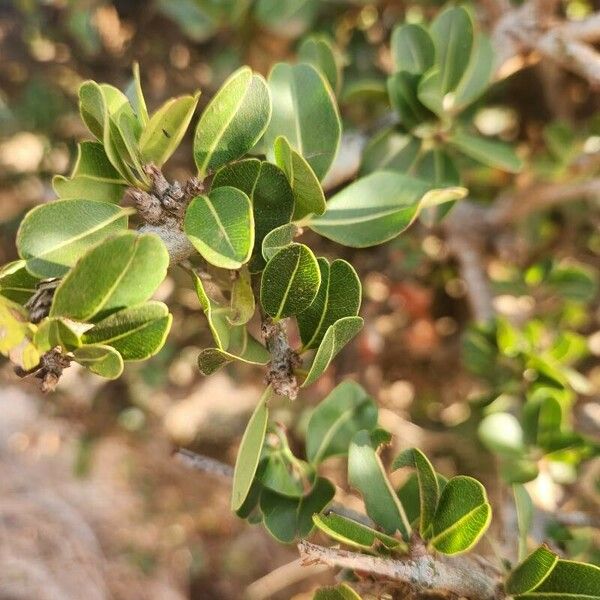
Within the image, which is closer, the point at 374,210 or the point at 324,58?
the point at 374,210

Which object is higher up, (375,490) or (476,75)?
(476,75)

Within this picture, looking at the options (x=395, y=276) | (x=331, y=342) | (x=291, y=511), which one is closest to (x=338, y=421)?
(x=291, y=511)

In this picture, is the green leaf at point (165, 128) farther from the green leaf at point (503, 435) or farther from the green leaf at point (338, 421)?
the green leaf at point (503, 435)

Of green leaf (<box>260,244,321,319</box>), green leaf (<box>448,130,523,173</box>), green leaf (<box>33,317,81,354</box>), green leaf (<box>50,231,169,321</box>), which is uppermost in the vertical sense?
green leaf (<box>50,231,169,321</box>)

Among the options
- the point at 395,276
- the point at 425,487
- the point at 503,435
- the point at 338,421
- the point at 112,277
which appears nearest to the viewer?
the point at 112,277

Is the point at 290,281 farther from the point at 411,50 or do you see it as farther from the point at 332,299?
the point at 411,50

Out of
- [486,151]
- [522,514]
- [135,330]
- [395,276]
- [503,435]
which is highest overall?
[135,330]

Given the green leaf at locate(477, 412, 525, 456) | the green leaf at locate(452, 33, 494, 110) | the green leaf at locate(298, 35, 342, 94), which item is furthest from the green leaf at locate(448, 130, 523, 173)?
the green leaf at locate(477, 412, 525, 456)

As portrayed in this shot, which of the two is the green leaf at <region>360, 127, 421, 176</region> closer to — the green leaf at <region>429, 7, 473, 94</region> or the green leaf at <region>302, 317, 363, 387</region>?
the green leaf at <region>429, 7, 473, 94</region>
